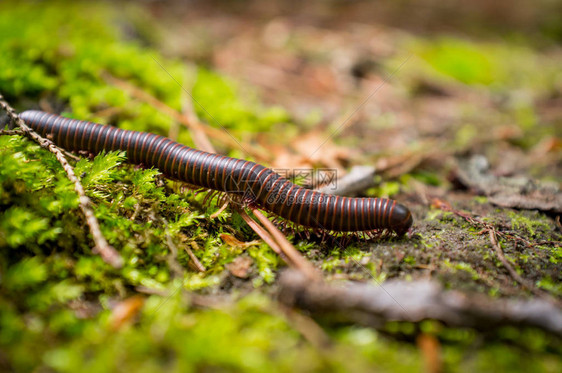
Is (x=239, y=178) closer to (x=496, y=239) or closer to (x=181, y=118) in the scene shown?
(x=181, y=118)

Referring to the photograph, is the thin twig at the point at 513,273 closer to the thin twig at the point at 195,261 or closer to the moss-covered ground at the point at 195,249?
the moss-covered ground at the point at 195,249

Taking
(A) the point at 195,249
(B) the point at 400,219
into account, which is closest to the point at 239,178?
(A) the point at 195,249

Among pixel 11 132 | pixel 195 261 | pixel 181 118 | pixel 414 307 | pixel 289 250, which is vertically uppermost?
pixel 11 132

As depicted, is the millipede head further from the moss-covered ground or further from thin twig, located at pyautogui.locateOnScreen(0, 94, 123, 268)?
thin twig, located at pyautogui.locateOnScreen(0, 94, 123, 268)

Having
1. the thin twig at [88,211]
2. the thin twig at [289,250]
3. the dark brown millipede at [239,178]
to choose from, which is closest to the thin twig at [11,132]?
the thin twig at [88,211]

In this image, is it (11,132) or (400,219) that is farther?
(400,219)

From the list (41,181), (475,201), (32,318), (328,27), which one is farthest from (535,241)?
(328,27)

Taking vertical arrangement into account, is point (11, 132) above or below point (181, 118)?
above
